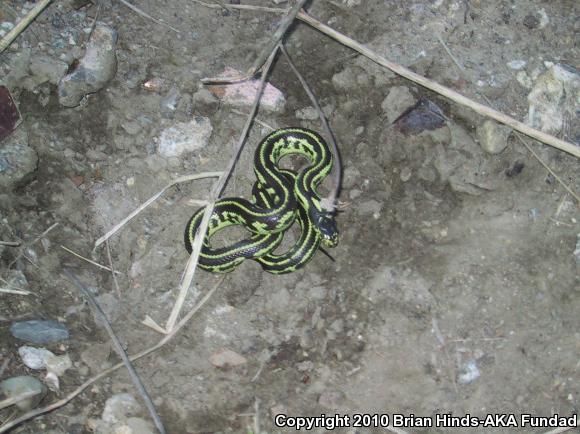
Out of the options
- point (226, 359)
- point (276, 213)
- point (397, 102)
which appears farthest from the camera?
point (397, 102)

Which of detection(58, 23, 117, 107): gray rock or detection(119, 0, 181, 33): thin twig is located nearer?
detection(58, 23, 117, 107): gray rock

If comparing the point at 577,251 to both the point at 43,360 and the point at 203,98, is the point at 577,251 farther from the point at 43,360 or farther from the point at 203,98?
the point at 43,360

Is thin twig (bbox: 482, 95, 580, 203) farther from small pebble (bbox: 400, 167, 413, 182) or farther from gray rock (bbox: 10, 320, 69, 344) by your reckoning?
gray rock (bbox: 10, 320, 69, 344)

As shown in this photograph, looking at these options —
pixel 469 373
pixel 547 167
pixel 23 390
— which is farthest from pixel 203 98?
pixel 469 373

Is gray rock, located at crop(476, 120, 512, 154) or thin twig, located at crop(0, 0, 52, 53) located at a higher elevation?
thin twig, located at crop(0, 0, 52, 53)

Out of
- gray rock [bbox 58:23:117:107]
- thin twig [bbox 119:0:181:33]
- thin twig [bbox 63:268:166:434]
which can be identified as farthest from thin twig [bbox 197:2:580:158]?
thin twig [bbox 63:268:166:434]

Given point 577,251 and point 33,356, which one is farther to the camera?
point 577,251

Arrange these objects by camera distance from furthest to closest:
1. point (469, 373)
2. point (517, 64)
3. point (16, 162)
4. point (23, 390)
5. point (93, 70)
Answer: point (517, 64)
point (93, 70)
point (16, 162)
point (469, 373)
point (23, 390)

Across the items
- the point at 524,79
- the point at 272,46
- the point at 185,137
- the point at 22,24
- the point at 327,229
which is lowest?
the point at 327,229

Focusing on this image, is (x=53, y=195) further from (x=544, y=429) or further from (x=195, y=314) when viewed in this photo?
(x=544, y=429)
